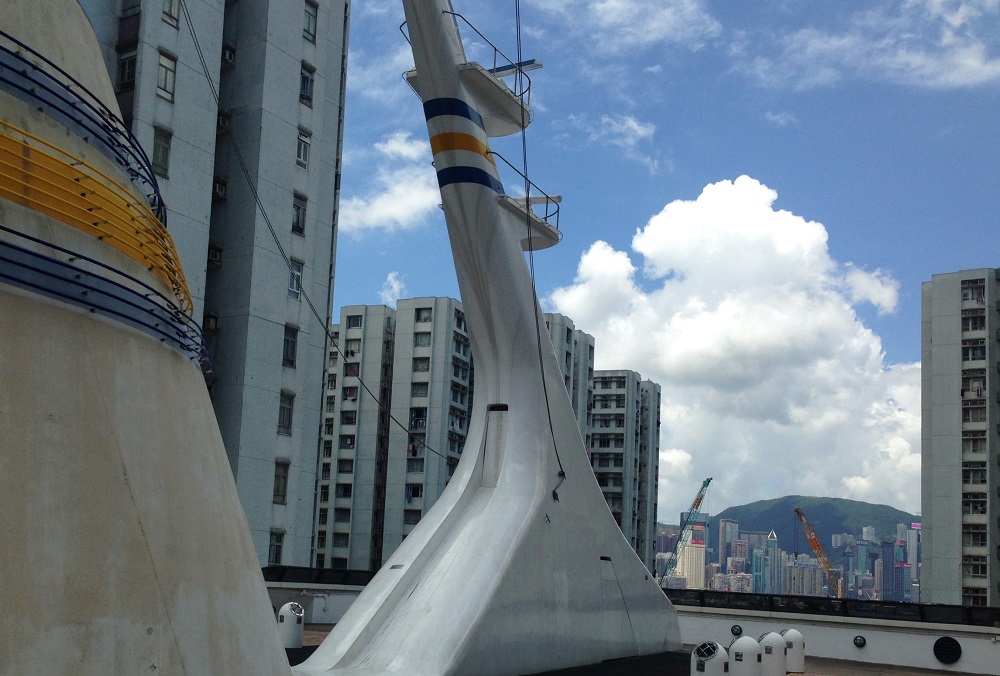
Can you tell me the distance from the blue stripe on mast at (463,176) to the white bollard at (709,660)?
8352mm

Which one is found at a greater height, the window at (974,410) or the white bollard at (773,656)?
the window at (974,410)

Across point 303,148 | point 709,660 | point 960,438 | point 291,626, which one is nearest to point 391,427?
point 960,438

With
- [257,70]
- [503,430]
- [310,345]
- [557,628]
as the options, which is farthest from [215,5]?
[557,628]

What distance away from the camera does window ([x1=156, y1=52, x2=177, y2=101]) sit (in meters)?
31.3

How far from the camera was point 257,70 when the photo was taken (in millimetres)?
35250

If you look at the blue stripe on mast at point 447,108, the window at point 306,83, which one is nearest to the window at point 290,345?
the window at point 306,83

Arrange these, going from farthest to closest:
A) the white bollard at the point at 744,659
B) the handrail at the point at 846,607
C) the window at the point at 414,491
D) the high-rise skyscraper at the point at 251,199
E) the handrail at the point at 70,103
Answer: the window at the point at 414,491, the high-rise skyscraper at the point at 251,199, the handrail at the point at 846,607, the white bollard at the point at 744,659, the handrail at the point at 70,103

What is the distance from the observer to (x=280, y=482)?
1396 inches

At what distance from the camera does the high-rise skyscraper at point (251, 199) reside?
31.5 m

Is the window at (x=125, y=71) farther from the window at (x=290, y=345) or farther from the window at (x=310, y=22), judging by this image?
the window at (x=290, y=345)

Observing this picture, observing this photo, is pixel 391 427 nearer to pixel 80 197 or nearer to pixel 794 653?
pixel 794 653

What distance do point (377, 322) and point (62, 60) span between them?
239 feet

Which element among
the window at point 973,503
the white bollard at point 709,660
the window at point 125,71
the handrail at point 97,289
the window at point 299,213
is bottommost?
the white bollard at point 709,660

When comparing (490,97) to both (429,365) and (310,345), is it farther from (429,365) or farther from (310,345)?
(429,365)
